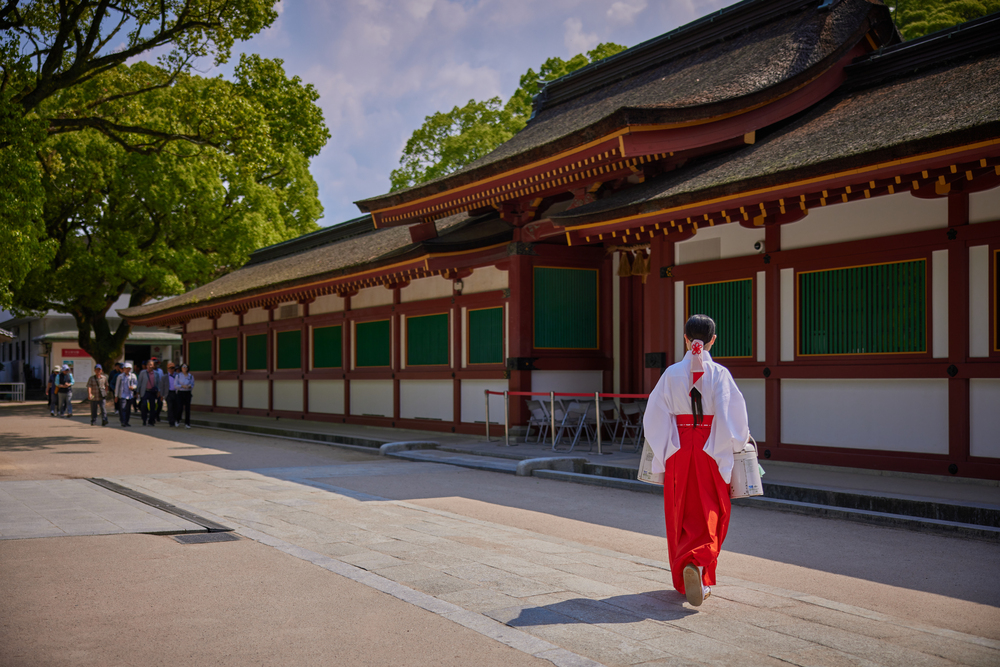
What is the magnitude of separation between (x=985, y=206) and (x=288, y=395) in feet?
57.6

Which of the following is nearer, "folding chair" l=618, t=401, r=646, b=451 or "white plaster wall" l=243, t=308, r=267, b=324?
"folding chair" l=618, t=401, r=646, b=451

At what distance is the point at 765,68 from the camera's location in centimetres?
1161

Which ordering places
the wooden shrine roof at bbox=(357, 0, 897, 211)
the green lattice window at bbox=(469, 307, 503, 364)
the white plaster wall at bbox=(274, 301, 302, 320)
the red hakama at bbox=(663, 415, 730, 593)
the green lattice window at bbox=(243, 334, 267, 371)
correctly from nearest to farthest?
the red hakama at bbox=(663, 415, 730, 593) < the wooden shrine roof at bbox=(357, 0, 897, 211) < the green lattice window at bbox=(469, 307, 503, 364) < the white plaster wall at bbox=(274, 301, 302, 320) < the green lattice window at bbox=(243, 334, 267, 371)

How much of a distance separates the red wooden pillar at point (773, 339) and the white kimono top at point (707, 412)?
560 centimetres

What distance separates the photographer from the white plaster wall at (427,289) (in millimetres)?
16422

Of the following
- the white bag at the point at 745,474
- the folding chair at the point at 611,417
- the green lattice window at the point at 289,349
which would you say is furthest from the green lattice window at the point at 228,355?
the white bag at the point at 745,474

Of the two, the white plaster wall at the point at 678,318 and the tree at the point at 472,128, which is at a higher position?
the tree at the point at 472,128

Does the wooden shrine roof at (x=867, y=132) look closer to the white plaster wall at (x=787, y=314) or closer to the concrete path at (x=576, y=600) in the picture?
the white plaster wall at (x=787, y=314)

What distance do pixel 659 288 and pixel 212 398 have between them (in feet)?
63.8

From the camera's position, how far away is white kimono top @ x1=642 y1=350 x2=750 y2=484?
15.8ft

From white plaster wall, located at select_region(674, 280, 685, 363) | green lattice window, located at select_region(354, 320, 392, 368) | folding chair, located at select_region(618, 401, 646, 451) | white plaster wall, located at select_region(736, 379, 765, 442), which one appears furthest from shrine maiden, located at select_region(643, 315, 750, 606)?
green lattice window, located at select_region(354, 320, 392, 368)

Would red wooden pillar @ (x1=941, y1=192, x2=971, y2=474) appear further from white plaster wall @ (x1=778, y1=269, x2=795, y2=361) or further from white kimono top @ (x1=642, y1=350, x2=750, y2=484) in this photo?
white kimono top @ (x1=642, y1=350, x2=750, y2=484)

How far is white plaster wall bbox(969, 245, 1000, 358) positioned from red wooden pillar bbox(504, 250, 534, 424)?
6897 millimetres

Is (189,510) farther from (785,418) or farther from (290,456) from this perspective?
(785,418)
